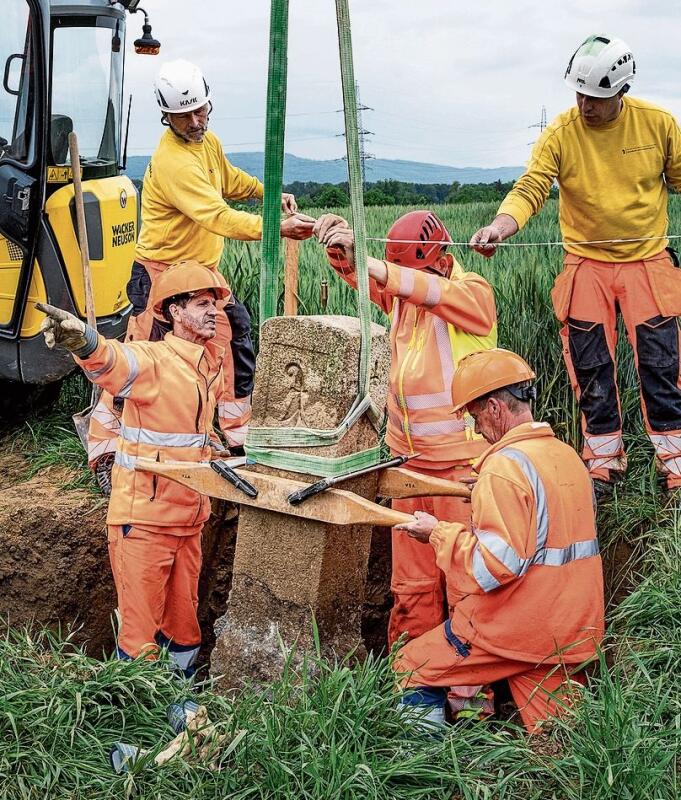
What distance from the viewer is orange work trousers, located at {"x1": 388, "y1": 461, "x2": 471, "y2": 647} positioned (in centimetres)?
447

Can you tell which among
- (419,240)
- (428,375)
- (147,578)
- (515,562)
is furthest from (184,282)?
(515,562)

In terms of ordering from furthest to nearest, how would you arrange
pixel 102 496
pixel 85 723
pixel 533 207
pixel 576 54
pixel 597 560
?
pixel 102 496
pixel 533 207
pixel 576 54
pixel 597 560
pixel 85 723

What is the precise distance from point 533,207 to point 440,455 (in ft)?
4.66

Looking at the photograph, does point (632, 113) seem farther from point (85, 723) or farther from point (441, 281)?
point (85, 723)

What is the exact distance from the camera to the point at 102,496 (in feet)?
18.4

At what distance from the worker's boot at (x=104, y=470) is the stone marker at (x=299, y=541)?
2.11 metres

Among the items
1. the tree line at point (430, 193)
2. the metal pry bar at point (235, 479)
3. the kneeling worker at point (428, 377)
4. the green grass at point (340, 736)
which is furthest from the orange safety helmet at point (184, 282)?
the tree line at point (430, 193)

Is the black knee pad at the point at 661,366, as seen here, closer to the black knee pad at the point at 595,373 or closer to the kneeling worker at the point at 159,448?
the black knee pad at the point at 595,373

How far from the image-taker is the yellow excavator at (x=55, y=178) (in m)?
5.89

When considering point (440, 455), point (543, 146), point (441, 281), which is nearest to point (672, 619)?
point (440, 455)

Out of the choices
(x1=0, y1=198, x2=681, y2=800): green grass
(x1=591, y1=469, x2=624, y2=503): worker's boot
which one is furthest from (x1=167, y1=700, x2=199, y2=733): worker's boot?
(x1=591, y1=469, x2=624, y2=503): worker's boot

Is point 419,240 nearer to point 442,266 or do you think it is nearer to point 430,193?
point 442,266

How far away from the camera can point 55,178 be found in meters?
6.13

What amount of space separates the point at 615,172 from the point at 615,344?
2.65ft
